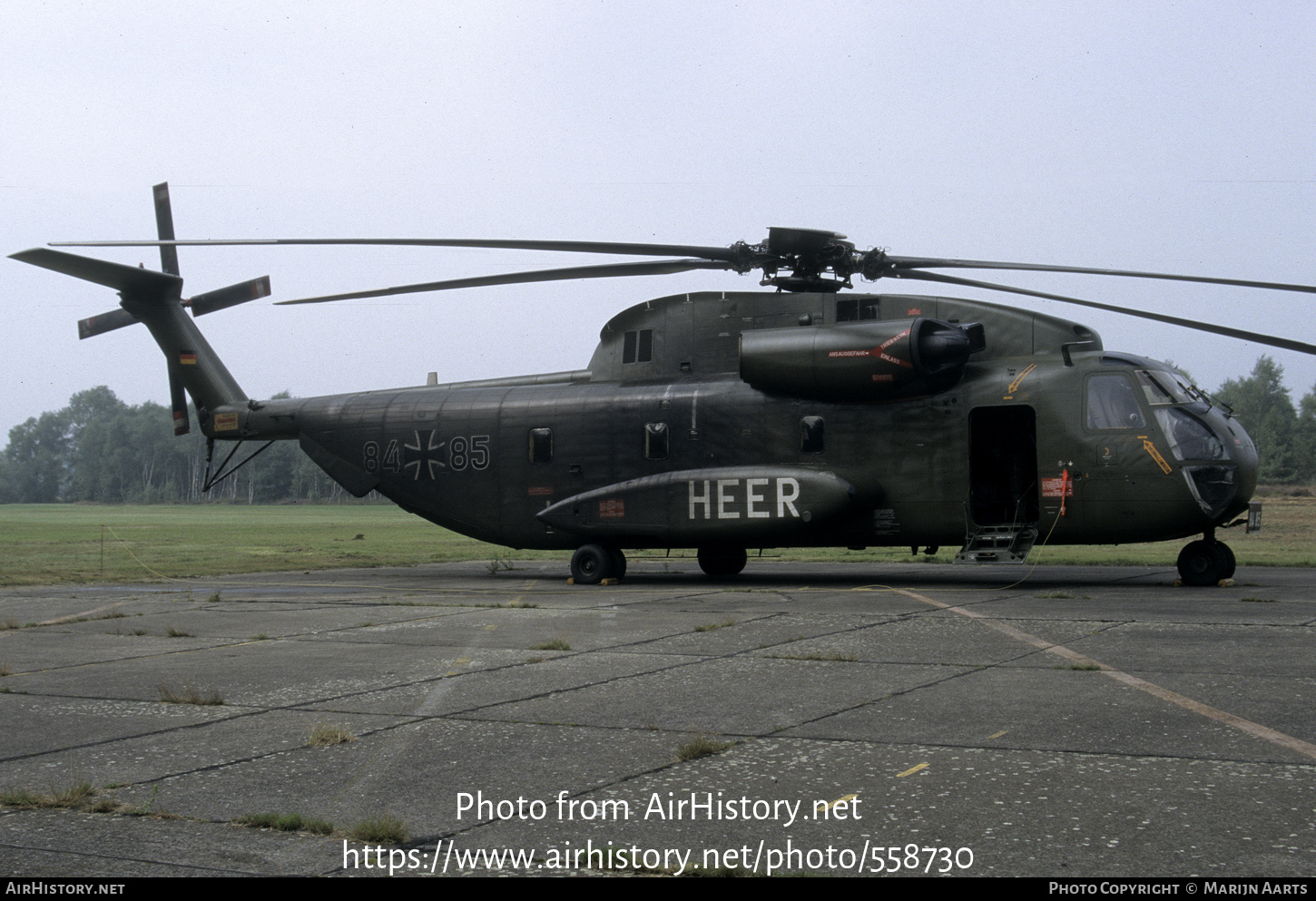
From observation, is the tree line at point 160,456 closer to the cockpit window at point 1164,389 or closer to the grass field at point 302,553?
the grass field at point 302,553

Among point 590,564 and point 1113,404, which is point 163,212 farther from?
point 1113,404

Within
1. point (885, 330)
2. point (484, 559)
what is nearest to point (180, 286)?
point (484, 559)

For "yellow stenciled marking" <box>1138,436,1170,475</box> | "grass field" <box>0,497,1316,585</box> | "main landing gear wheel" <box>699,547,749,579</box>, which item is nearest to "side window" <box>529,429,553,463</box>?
"main landing gear wheel" <box>699,547,749,579</box>

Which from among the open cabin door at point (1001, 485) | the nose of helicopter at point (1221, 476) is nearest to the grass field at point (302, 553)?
the open cabin door at point (1001, 485)

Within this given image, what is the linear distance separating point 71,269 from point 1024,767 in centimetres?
1786

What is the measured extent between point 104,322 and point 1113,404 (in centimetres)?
1805

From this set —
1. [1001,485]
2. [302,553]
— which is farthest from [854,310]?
[302,553]

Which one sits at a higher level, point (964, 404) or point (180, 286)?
point (180, 286)

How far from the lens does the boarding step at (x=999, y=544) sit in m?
15.0

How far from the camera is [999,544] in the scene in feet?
50.1

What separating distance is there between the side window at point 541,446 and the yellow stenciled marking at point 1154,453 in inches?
354

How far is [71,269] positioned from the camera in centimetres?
1812

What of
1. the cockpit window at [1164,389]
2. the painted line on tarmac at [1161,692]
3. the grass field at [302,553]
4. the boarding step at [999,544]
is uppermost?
the cockpit window at [1164,389]

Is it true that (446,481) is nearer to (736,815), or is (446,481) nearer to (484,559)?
(484,559)
